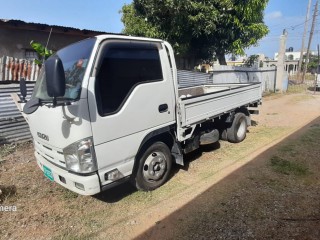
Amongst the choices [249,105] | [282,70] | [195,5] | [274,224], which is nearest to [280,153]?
[249,105]

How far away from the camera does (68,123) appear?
2.99 metres

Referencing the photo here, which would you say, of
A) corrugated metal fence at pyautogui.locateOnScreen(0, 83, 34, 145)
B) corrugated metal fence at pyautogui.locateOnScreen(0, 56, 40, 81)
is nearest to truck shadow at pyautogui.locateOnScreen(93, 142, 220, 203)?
corrugated metal fence at pyautogui.locateOnScreen(0, 83, 34, 145)

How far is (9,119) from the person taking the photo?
6.20 metres

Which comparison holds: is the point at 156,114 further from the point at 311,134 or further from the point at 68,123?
the point at 311,134

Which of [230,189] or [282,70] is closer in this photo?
[230,189]

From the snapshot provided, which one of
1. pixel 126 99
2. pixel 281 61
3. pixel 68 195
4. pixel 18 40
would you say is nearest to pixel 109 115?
pixel 126 99

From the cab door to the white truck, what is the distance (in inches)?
0.5

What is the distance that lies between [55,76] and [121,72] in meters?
1.01

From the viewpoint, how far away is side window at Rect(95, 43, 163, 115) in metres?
3.18

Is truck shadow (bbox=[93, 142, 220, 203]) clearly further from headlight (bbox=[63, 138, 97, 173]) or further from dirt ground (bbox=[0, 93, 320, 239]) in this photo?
headlight (bbox=[63, 138, 97, 173])

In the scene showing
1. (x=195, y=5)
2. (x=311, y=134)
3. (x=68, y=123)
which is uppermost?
(x=195, y=5)

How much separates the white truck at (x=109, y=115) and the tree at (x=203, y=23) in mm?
8363

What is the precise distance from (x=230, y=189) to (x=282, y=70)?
16.1m

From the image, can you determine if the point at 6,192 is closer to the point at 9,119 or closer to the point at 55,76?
the point at 9,119
